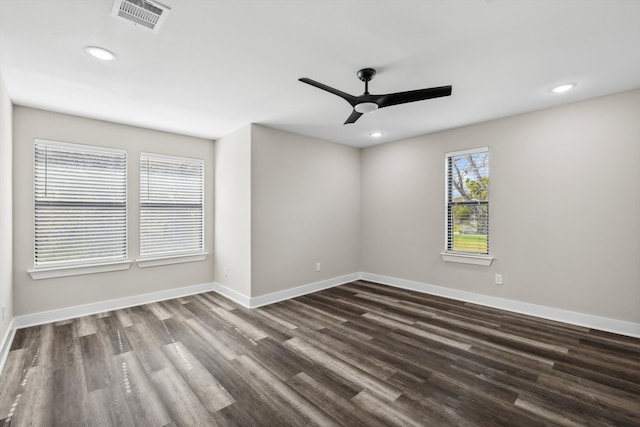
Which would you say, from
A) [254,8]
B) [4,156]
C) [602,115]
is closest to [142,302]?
[4,156]

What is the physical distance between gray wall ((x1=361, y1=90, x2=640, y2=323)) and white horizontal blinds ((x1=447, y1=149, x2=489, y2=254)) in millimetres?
113

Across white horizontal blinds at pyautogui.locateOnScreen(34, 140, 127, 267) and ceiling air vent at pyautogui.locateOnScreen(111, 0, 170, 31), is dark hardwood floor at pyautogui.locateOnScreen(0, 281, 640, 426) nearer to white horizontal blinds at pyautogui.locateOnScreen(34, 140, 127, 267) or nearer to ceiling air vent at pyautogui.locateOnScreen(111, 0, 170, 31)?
white horizontal blinds at pyautogui.locateOnScreen(34, 140, 127, 267)

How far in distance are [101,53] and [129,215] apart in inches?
95.7

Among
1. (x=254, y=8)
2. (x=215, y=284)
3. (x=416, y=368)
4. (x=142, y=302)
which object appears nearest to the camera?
(x=254, y=8)

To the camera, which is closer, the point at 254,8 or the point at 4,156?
the point at 254,8

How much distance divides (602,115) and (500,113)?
37.6 inches

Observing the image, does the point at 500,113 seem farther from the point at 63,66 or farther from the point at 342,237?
the point at 63,66

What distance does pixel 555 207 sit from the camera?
3.52m

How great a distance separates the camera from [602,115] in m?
3.22

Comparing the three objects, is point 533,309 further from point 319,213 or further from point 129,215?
point 129,215

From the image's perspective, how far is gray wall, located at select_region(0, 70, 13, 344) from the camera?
8.85ft

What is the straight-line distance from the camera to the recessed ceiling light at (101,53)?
2.24m

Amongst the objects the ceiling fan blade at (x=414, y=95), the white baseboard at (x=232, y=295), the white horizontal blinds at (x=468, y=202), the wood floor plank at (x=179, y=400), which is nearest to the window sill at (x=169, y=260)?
the white baseboard at (x=232, y=295)

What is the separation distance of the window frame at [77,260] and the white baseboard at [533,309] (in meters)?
4.11
